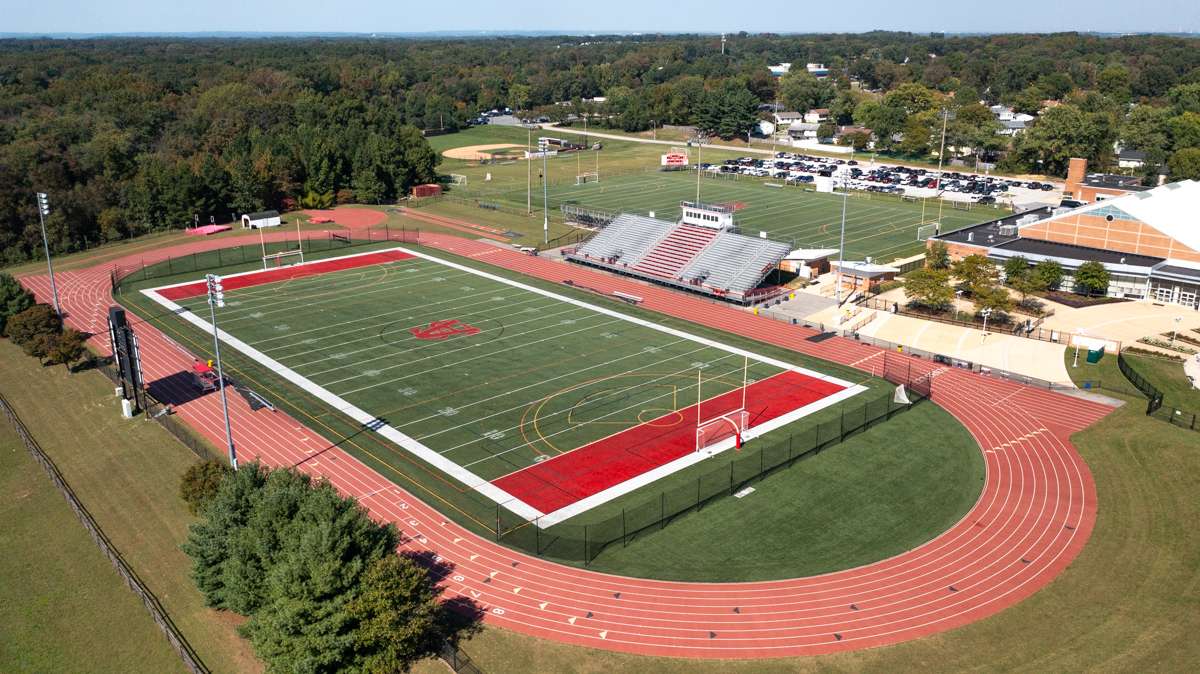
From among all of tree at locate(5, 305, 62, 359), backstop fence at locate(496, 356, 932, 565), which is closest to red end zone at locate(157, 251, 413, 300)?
tree at locate(5, 305, 62, 359)

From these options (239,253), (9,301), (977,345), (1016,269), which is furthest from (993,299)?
(9,301)

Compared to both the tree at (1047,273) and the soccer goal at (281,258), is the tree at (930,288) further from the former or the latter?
the soccer goal at (281,258)

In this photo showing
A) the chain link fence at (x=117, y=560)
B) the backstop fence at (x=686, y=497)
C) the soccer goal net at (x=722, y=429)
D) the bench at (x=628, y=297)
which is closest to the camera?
the chain link fence at (x=117, y=560)

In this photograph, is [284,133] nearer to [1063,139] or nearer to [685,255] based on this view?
[685,255]

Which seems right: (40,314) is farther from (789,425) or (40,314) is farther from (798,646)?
(798,646)

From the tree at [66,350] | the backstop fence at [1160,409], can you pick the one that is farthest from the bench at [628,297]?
the tree at [66,350]

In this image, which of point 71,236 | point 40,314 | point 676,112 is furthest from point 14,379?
point 676,112

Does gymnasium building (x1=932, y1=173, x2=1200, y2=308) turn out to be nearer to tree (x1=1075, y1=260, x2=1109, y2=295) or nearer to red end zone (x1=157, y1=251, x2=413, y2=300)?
tree (x1=1075, y1=260, x2=1109, y2=295)
